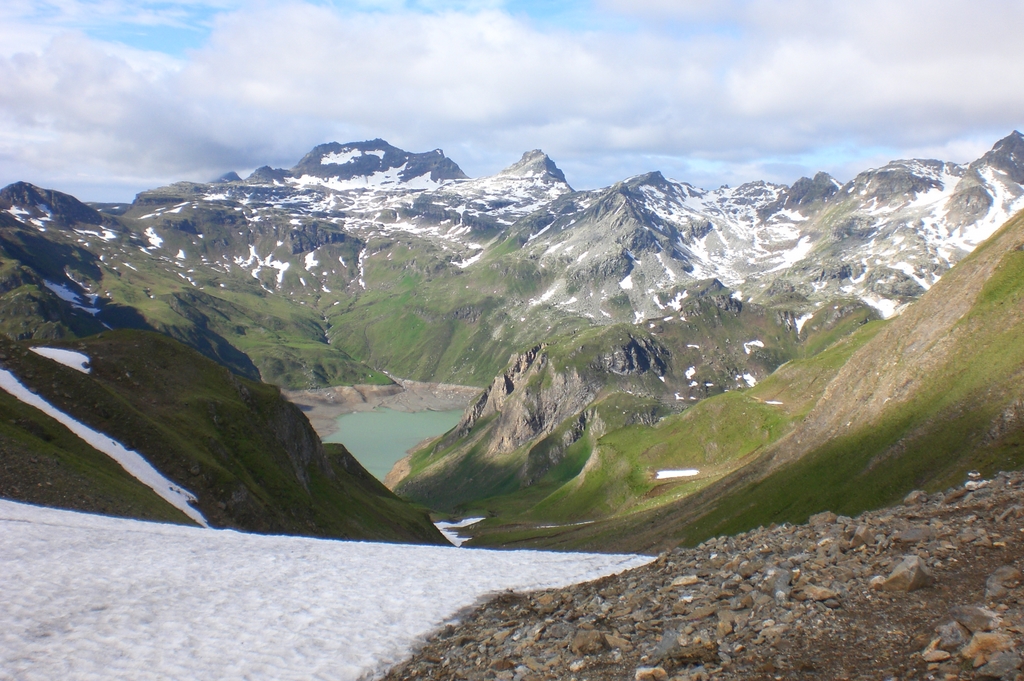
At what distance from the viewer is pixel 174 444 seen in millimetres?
58875

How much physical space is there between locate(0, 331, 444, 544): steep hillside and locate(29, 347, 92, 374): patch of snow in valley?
2.42 feet

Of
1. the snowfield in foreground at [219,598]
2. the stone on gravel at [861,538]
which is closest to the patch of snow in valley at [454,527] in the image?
the snowfield in foreground at [219,598]

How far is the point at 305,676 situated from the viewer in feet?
54.2

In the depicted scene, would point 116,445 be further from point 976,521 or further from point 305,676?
point 976,521

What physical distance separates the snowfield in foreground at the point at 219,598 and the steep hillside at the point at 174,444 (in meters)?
15.0

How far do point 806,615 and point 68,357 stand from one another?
246ft

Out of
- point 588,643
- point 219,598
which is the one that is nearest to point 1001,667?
point 588,643

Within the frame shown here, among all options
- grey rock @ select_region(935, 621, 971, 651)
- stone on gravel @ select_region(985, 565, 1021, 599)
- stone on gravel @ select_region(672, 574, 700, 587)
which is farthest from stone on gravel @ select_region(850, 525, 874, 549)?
grey rock @ select_region(935, 621, 971, 651)

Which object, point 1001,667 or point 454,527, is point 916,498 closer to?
point 1001,667

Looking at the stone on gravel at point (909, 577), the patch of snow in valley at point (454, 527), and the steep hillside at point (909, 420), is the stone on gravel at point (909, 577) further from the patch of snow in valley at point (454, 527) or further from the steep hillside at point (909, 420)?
the patch of snow in valley at point (454, 527)

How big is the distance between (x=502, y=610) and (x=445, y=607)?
1.97 meters

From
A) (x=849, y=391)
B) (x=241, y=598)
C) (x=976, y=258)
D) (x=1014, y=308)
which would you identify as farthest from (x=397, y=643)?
(x=976, y=258)

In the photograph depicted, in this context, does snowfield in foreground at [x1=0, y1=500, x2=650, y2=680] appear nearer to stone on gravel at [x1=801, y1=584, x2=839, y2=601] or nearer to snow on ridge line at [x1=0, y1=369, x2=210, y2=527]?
stone on gravel at [x1=801, y1=584, x2=839, y2=601]

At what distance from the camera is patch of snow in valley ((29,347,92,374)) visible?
66.4m
